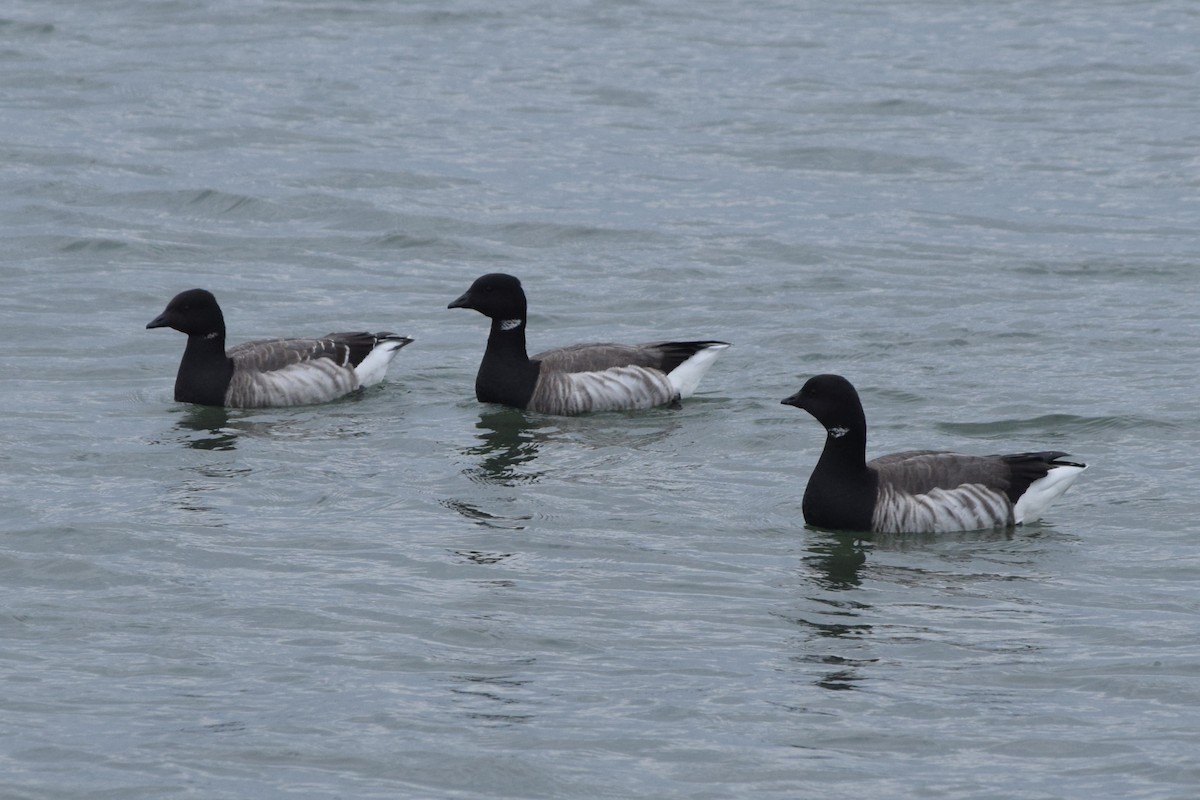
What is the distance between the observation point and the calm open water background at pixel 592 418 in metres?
11.2

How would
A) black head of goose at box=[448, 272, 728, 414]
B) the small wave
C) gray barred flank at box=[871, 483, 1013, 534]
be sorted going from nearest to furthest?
gray barred flank at box=[871, 483, 1013, 534], the small wave, black head of goose at box=[448, 272, 728, 414]

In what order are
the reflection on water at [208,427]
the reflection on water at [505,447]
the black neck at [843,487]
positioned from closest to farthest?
1. the black neck at [843,487]
2. the reflection on water at [505,447]
3. the reflection on water at [208,427]

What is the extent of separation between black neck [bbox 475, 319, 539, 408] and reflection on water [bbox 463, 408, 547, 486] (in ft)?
0.60

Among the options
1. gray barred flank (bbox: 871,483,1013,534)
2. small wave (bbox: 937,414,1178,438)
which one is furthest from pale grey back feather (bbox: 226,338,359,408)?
gray barred flank (bbox: 871,483,1013,534)

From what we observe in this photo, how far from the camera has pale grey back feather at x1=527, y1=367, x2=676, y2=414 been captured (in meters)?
18.9

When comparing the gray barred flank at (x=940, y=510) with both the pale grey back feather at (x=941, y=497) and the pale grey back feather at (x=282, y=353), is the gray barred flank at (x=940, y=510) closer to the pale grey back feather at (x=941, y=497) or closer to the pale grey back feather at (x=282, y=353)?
the pale grey back feather at (x=941, y=497)

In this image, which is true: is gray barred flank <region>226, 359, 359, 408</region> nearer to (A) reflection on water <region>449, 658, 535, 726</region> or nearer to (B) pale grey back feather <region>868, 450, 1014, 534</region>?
(B) pale grey back feather <region>868, 450, 1014, 534</region>

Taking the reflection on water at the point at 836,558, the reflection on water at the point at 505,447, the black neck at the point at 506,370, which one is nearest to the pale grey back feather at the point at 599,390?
the black neck at the point at 506,370

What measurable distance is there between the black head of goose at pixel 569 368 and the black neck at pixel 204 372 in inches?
88.2

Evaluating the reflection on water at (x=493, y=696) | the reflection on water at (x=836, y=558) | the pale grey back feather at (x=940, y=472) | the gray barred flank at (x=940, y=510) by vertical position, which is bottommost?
the reflection on water at (x=493, y=696)

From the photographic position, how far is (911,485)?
15219 millimetres

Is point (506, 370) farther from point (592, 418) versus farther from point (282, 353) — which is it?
point (282, 353)

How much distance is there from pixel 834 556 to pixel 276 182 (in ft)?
51.4

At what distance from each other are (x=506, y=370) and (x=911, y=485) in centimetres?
498
